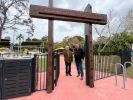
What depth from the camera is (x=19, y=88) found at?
7246 mm

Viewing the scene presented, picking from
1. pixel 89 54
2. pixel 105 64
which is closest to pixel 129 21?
pixel 105 64

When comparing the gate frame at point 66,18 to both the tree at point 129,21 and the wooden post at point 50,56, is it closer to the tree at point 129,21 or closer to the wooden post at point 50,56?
the wooden post at point 50,56

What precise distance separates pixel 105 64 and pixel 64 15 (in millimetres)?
5626

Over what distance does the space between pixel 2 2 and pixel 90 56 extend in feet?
85.3

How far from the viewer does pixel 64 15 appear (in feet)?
26.7

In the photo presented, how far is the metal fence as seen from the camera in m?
11.5

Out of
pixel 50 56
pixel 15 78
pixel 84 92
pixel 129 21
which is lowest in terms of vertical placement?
pixel 84 92

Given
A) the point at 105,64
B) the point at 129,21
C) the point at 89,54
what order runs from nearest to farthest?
the point at 89,54
the point at 105,64
the point at 129,21

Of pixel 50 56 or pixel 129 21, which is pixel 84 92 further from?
pixel 129 21

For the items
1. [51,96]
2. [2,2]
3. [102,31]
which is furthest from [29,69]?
[2,2]

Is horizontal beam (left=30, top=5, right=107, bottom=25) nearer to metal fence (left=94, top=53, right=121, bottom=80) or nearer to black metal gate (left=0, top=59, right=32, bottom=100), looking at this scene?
black metal gate (left=0, top=59, right=32, bottom=100)

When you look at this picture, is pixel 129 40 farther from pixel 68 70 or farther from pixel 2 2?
pixel 68 70

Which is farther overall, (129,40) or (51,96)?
(129,40)

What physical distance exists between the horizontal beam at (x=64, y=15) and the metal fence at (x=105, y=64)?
2.66 m
